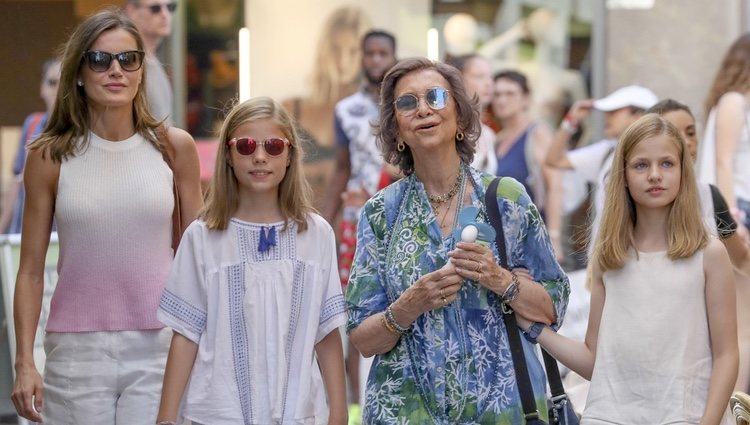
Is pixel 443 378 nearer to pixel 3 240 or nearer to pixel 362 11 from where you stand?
pixel 3 240

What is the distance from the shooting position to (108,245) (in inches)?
204

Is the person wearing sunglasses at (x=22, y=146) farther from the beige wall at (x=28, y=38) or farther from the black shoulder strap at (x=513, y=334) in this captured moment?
the black shoulder strap at (x=513, y=334)

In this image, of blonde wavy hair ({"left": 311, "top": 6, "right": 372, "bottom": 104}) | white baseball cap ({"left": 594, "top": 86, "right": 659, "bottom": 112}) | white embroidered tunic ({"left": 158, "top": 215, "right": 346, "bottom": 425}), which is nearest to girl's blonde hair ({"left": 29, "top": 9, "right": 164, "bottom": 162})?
white embroidered tunic ({"left": 158, "top": 215, "right": 346, "bottom": 425})

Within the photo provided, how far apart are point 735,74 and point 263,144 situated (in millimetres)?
4293

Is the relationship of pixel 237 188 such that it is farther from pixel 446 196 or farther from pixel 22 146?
pixel 22 146

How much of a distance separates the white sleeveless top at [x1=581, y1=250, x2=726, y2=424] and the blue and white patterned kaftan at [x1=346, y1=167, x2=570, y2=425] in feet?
0.85

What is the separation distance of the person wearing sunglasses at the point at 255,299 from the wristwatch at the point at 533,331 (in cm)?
60

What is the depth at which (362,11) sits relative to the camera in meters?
10.9

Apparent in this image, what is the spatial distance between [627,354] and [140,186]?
5.64 ft

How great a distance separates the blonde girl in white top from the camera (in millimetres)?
4730

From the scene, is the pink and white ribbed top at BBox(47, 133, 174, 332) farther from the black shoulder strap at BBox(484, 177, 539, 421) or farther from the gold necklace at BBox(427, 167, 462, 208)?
the black shoulder strap at BBox(484, 177, 539, 421)

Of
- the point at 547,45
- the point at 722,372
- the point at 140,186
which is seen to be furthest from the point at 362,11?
the point at 722,372

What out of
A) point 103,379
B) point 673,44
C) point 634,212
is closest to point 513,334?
point 634,212

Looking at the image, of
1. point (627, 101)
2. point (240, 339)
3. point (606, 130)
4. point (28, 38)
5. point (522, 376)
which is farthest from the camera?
point (28, 38)
